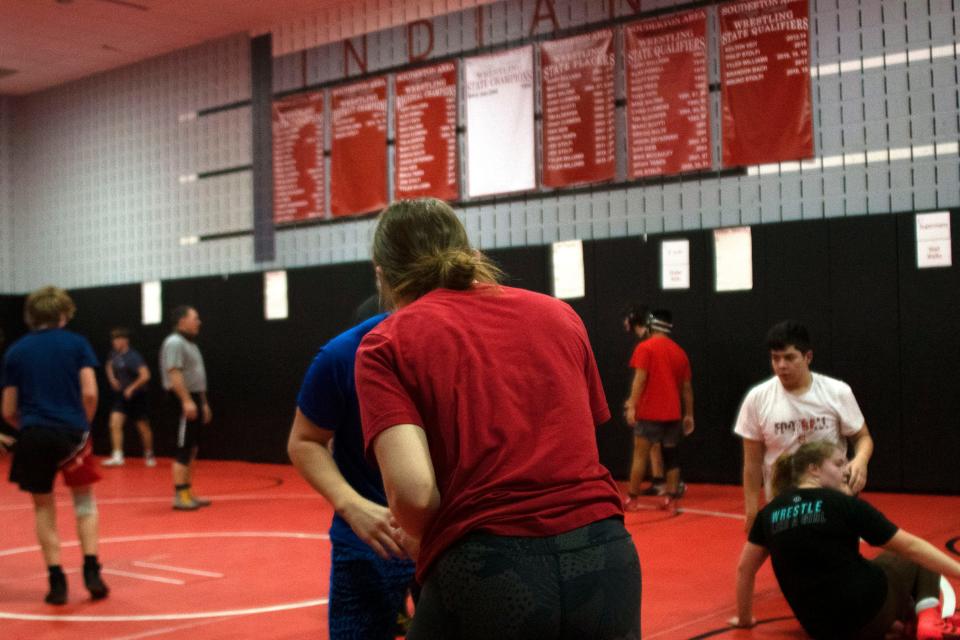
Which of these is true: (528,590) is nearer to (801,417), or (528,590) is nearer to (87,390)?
(801,417)

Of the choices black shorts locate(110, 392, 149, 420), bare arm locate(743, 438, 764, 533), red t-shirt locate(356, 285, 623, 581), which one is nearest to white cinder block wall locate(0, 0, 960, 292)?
black shorts locate(110, 392, 149, 420)

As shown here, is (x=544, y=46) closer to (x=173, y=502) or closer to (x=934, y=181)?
(x=934, y=181)

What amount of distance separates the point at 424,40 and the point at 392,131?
1.14 metres

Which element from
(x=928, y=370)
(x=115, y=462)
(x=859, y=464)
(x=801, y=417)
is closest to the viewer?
(x=859, y=464)

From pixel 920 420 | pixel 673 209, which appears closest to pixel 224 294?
pixel 673 209

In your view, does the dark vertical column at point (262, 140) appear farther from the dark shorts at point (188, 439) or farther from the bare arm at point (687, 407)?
the bare arm at point (687, 407)

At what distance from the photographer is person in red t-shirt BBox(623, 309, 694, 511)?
8648 millimetres

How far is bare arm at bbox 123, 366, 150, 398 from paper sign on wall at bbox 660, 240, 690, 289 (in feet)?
23.2

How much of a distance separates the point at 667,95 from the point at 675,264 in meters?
1.70

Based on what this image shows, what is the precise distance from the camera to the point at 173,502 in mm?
9828

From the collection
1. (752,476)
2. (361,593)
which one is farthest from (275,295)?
(361,593)

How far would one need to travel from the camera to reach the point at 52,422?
5875mm

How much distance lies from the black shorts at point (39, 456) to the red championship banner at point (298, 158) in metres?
7.60

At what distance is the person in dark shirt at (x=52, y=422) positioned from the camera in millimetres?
5848
